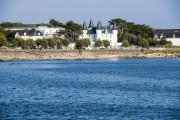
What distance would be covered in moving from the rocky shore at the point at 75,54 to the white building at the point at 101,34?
48.9 ft

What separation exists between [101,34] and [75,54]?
75.6 feet

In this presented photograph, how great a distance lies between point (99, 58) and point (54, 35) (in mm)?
19458

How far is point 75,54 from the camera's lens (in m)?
108

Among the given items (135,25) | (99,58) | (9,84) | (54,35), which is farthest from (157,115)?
(135,25)

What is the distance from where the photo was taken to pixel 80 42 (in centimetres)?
11394

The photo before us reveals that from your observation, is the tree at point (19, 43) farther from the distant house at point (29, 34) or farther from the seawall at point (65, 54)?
the distant house at point (29, 34)

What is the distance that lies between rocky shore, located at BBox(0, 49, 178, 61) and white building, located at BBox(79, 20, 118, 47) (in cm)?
1489

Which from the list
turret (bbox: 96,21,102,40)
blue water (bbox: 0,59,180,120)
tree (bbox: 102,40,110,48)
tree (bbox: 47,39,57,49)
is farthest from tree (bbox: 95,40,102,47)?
blue water (bbox: 0,59,180,120)

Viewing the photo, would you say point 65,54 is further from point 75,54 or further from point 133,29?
point 133,29

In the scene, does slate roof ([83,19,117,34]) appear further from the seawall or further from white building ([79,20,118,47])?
the seawall

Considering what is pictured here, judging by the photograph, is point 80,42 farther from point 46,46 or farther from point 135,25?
point 135,25

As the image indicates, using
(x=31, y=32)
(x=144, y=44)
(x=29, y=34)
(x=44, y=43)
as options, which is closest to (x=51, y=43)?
(x=44, y=43)

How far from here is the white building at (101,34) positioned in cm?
12900

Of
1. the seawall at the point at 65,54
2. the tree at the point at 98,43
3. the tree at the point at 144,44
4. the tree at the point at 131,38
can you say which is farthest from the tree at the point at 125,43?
the seawall at the point at 65,54
